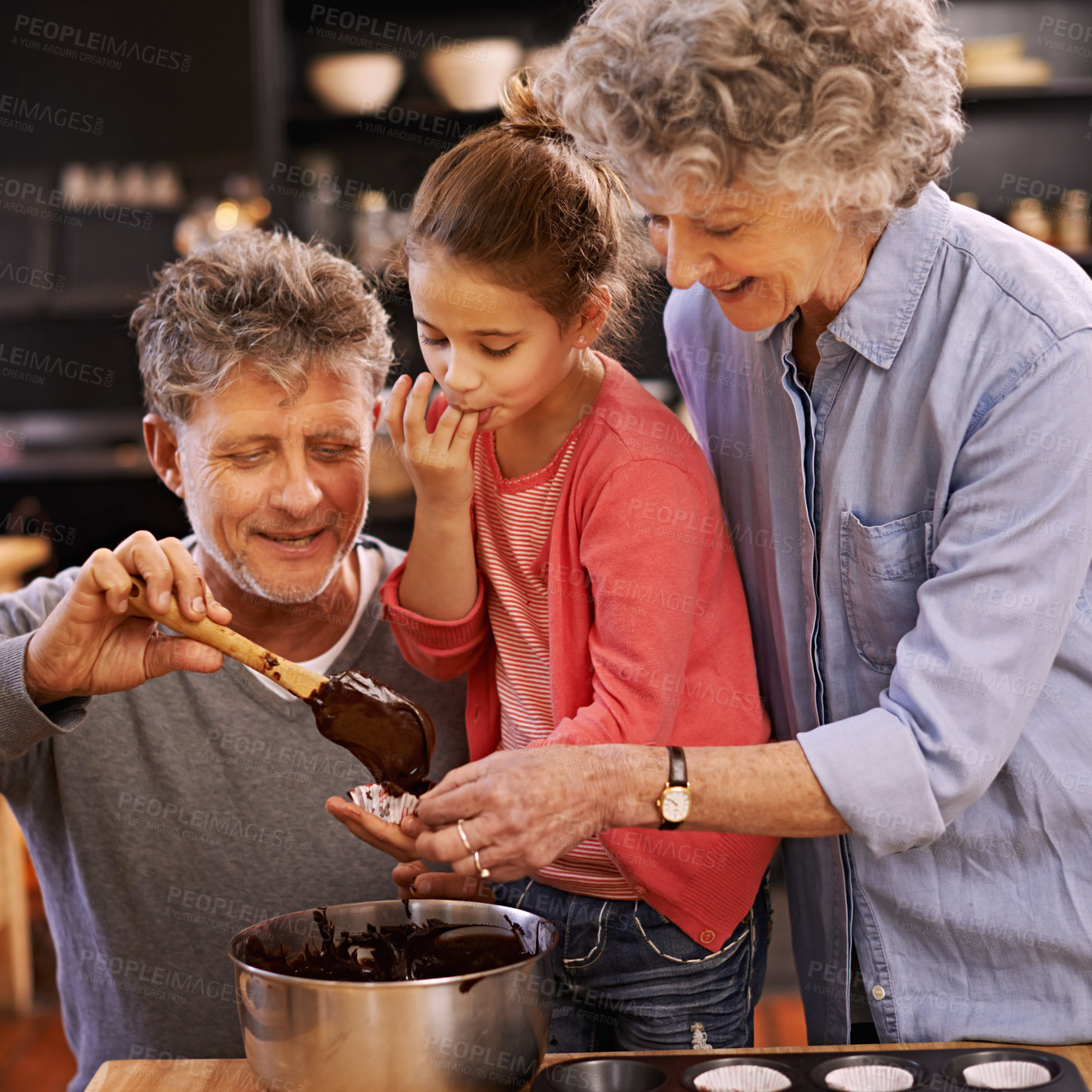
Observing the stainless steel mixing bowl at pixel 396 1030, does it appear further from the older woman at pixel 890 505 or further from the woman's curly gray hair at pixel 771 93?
the woman's curly gray hair at pixel 771 93

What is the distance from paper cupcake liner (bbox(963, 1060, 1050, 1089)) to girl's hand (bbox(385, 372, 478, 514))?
2.63 feet

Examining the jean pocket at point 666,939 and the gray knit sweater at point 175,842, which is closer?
the jean pocket at point 666,939

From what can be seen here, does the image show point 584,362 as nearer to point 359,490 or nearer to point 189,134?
point 359,490

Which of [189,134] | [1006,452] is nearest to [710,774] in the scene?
[1006,452]

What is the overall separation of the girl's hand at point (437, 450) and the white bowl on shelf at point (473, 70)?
268cm

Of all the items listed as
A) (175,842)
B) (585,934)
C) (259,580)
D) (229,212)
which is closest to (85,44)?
(229,212)

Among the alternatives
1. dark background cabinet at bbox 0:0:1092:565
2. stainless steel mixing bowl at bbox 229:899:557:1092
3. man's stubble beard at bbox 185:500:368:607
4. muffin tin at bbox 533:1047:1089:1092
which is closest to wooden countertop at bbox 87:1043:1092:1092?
muffin tin at bbox 533:1047:1089:1092

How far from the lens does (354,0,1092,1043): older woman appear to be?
108cm

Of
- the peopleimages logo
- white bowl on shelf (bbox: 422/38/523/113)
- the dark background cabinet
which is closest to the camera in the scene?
white bowl on shelf (bbox: 422/38/523/113)

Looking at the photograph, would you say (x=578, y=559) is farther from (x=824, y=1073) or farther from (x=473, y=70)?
(x=473, y=70)

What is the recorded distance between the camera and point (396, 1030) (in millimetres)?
991

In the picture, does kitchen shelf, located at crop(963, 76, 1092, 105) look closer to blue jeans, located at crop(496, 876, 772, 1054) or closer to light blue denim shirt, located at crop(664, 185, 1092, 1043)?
light blue denim shirt, located at crop(664, 185, 1092, 1043)

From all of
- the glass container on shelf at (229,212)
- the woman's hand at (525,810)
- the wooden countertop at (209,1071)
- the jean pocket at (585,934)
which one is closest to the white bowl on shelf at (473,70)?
the glass container on shelf at (229,212)

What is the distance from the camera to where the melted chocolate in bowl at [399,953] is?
116 centimetres
